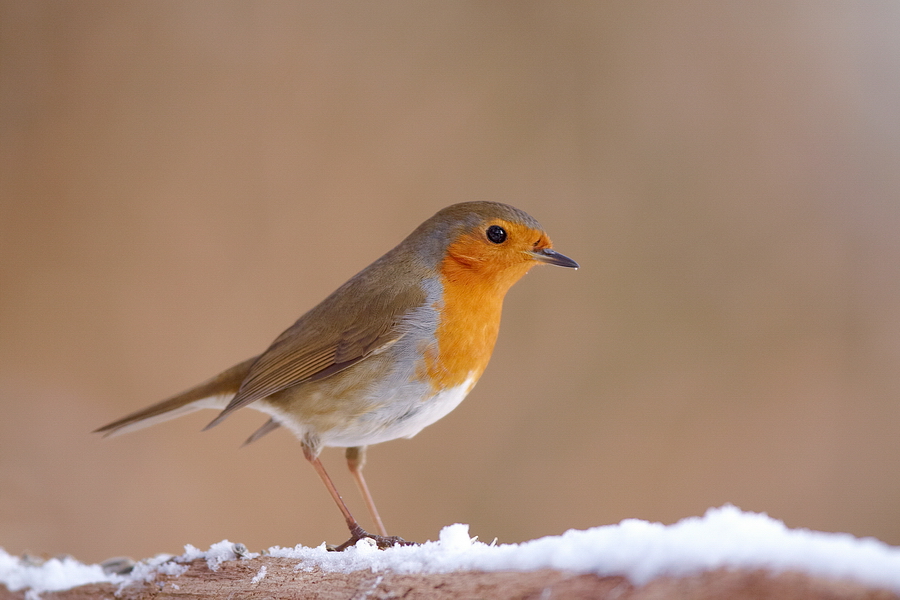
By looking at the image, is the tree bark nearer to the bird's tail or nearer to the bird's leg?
the bird's leg

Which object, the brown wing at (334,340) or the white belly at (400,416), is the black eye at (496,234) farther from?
the white belly at (400,416)

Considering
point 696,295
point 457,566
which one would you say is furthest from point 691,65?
point 457,566

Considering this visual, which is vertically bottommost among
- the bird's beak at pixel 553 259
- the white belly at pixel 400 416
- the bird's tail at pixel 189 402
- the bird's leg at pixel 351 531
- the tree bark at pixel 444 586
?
the tree bark at pixel 444 586

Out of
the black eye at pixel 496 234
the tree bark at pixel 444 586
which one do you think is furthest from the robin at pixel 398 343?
the tree bark at pixel 444 586

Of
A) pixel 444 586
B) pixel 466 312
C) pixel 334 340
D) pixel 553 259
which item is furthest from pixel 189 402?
pixel 444 586

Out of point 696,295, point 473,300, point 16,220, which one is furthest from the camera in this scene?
point 696,295

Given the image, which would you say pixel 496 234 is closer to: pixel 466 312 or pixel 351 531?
pixel 466 312

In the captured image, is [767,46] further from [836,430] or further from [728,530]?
[728,530]
